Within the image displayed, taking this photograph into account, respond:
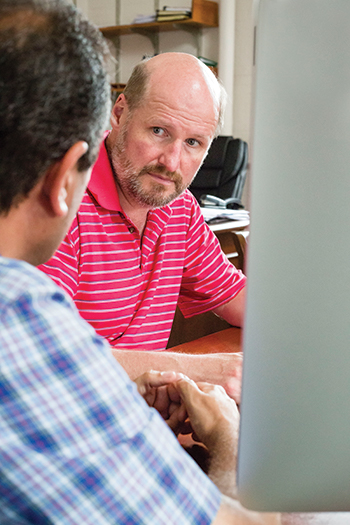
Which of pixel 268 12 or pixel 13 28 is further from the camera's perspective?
pixel 13 28

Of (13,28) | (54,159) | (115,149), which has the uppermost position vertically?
(13,28)

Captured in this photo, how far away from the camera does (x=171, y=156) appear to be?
1298mm

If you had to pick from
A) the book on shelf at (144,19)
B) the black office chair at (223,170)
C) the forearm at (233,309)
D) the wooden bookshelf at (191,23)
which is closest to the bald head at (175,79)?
the forearm at (233,309)

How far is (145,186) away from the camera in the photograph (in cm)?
129

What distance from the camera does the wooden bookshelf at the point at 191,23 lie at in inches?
180

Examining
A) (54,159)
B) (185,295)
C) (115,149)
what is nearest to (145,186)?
(115,149)

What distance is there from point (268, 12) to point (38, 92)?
0.23 metres

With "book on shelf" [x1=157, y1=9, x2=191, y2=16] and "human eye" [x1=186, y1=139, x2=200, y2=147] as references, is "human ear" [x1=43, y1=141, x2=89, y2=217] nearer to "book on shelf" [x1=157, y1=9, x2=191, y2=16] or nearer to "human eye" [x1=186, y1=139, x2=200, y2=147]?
"human eye" [x1=186, y1=139, x2=200, y2=147]

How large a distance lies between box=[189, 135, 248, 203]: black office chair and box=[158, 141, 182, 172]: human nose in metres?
2.42

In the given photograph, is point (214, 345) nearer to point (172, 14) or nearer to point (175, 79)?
point (175, 79)

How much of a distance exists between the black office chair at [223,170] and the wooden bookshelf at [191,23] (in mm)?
1441

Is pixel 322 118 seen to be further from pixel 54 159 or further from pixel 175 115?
pixel 175 115

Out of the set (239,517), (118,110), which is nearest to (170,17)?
(118,110)

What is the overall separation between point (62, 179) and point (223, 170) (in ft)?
11.0
